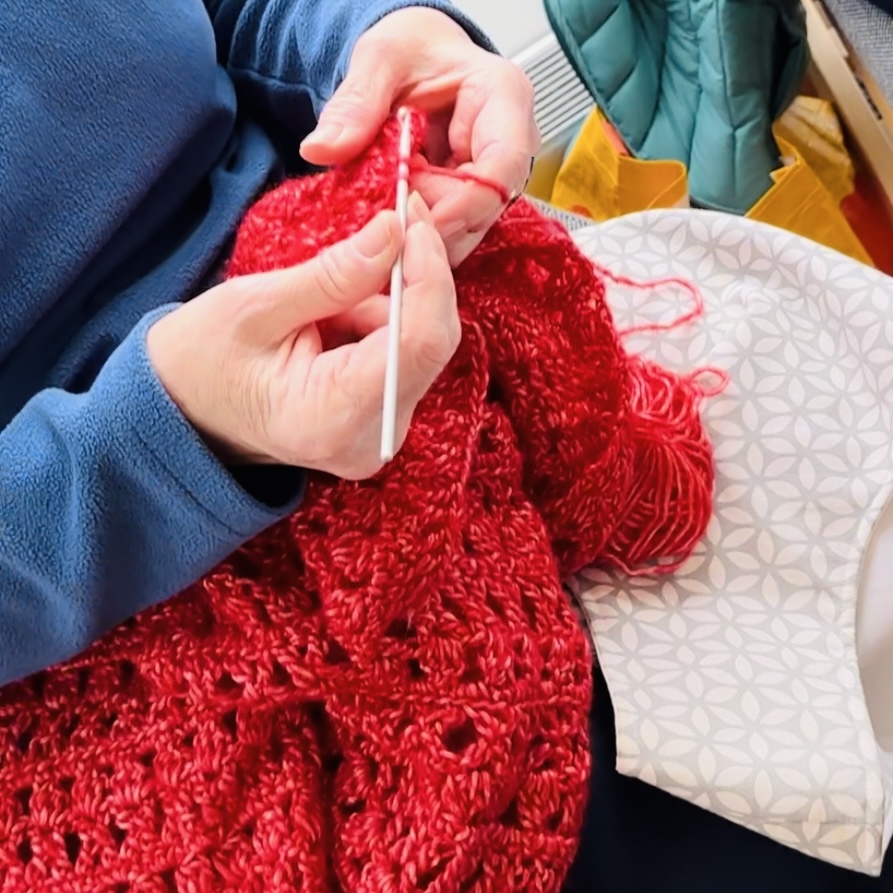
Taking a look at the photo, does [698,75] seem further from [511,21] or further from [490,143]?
[490,143]

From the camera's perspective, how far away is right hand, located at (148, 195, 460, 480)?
0.47 m

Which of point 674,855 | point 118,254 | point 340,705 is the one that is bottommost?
point 674,855

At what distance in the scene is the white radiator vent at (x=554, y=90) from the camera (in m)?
1.42

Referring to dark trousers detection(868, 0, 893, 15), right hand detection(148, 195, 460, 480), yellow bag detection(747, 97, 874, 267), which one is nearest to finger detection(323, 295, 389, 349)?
right hand detection(148, 195, 460, 480)

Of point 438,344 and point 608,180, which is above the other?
point 438,344

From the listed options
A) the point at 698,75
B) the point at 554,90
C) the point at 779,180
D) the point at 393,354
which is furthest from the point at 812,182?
the point at 393,354

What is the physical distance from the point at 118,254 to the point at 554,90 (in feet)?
3.06

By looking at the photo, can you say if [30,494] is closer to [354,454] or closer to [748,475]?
[354,454]

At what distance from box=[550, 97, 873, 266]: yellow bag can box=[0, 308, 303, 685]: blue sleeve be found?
810 mm

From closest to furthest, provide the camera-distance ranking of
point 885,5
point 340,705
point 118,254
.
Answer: point 340,705 < point 118,254 < point 885,5

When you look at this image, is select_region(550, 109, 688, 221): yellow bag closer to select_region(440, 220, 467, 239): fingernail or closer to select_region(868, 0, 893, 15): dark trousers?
select_region(868, 0, 893, 15): dark trousers

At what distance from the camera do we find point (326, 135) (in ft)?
1.87

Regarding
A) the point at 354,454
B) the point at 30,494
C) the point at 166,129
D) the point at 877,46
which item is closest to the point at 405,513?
the point at 354,454

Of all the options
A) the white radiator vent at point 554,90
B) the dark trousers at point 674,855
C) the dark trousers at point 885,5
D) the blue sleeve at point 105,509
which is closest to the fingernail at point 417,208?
the blue sleeve at point 105,509
